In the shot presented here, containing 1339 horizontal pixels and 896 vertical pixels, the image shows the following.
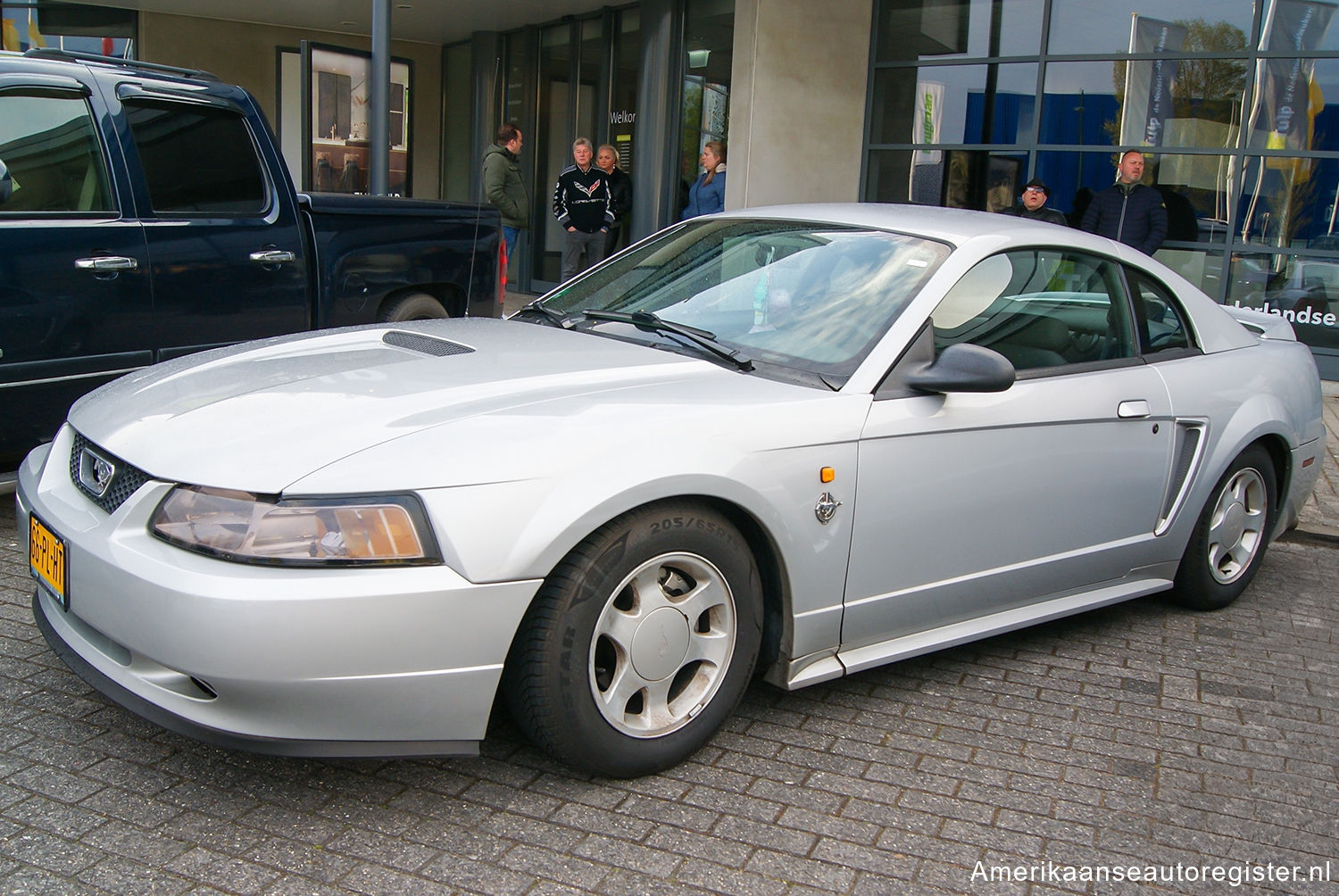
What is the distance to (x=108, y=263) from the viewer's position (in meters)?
5.21

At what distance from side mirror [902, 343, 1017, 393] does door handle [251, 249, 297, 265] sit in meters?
3.64

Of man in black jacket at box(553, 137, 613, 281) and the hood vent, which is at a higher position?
man in black jacket at box(553, 137, 613, 281)

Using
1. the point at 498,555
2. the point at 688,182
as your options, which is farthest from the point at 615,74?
the point at 498,555

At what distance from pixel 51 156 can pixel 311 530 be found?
3475mm

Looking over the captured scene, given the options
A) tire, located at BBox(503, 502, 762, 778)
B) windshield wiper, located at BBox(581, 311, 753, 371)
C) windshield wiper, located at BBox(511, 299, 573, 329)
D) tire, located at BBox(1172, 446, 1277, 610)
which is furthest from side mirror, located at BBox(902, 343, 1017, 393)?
tire, located at BBox(1172, 446, 1277, 610)

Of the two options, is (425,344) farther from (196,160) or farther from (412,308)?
(412,308)

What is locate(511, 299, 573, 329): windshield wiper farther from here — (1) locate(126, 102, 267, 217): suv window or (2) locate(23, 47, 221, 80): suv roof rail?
(2) locate(23, 47, 221, 80): suv roof rail

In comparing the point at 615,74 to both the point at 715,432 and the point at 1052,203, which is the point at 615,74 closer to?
the point at 1052,203

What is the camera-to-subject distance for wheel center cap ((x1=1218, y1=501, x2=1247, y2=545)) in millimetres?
4859

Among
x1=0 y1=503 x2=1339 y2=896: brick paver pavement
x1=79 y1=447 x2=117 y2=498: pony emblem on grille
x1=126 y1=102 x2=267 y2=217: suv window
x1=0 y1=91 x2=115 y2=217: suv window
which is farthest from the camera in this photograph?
x1=126 y1=102 x2=267 y2=217: suv window

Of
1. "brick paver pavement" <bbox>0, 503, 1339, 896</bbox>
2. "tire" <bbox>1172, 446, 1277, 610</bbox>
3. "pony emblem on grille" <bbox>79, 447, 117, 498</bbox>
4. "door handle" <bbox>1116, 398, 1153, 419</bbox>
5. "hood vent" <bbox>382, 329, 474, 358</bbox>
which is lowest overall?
"brick paver pavement" <bbox>0, 503, 1339, 896</bbox>

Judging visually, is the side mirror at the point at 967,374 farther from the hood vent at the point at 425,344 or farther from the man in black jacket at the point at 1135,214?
the man in black jacket at the point at 1135,214

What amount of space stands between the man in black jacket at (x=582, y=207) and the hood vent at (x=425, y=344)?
362 inches

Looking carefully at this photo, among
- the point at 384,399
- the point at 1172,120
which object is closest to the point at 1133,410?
the point at 384,399
